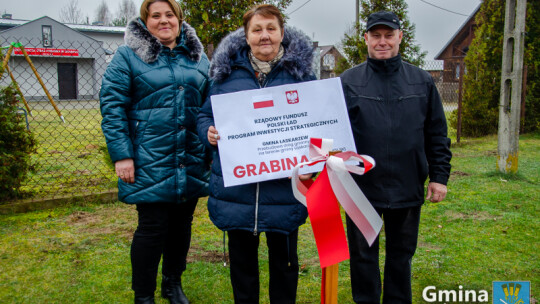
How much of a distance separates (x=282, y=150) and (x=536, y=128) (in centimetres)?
1276

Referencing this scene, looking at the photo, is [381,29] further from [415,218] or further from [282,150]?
[415,218]

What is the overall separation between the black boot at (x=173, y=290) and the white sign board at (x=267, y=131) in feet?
3.54

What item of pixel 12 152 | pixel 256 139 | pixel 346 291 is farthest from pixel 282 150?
pixel 12 152

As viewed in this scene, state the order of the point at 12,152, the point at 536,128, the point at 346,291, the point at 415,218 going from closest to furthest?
the point at 415,218 < the point at 346,291 < the point at 12,152 < the point at 536,128

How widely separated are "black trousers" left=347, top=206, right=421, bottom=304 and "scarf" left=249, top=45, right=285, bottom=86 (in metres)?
1.04

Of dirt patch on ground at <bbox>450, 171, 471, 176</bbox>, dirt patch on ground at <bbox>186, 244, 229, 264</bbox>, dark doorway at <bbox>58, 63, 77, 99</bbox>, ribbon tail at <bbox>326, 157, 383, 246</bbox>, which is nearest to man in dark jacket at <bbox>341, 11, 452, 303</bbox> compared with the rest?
ribbon tail at <bbox>326, 157, 383, 246</bbox>

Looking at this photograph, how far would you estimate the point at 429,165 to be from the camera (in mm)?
2738

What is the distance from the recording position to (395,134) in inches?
99.9

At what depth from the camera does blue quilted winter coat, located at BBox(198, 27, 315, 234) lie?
2.35 metres

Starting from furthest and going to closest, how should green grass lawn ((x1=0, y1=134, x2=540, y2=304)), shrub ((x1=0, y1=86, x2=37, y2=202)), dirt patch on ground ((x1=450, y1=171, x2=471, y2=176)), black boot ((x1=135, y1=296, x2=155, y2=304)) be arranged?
1. dirt patch on ground ((x1=450, y1=171, x2=471, y2=176))
2. shrub ((x1=0, y1=86, x2=37, y2=202))
3. green grass lawn ((x1=0, y1=134, x2=540, y2=304))
4. black boot ((x1=135, y1=296, x2=155, y2=304))

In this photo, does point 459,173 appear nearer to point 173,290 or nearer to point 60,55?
point 173,290

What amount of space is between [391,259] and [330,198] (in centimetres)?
82

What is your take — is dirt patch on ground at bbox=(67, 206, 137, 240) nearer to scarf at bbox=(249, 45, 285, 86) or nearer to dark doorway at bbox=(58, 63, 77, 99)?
scarf at bbox=(249, 45, 285, 86)

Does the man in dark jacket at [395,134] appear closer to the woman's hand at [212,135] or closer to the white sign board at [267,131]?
the white sign board at [267,131]
